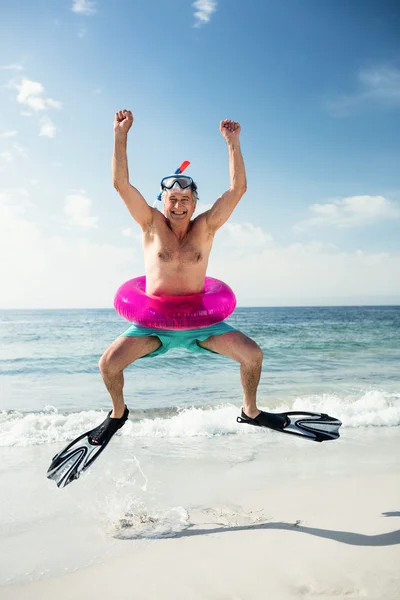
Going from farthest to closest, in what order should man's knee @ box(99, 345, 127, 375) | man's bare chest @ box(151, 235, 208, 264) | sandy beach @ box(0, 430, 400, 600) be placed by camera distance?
man's bare chest @ box(151, 235, 208, 264)
man's knee @ box(99, 345, 127, 375)
sandy beach @ box(0, 430, 400, 600)

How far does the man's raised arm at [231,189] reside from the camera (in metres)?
4.15

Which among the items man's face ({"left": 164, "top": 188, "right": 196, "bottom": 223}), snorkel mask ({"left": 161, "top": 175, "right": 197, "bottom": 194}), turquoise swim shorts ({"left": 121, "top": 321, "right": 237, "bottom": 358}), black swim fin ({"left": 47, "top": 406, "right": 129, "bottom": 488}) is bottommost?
black swim fin ({"left": 47, "top": 406, "right": 129, "bottom": 488})

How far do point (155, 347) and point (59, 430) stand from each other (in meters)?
3.83

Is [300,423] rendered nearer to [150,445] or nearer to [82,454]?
[82,454]

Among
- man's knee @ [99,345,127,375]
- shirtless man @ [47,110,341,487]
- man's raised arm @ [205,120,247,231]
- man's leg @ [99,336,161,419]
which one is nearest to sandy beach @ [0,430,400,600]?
shirtless man @ [47,110,341,487]

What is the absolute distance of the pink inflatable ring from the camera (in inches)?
161

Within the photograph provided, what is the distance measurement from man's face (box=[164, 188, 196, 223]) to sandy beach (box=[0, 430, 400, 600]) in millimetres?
2513

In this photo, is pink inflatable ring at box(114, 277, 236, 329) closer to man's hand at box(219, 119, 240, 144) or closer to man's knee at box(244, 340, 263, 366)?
man's knee at box(244, 340, 263, 366)

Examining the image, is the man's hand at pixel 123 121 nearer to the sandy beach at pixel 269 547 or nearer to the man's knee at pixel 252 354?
the man's knee at pixel 252 354

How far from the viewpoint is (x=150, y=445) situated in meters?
6.31

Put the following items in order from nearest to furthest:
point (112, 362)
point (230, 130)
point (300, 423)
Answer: point (112, 362)
point (230, 130)
point (300, 423)

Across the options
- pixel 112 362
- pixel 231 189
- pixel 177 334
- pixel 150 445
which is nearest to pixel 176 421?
pixel 150 445

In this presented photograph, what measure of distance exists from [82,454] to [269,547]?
5.60 ft

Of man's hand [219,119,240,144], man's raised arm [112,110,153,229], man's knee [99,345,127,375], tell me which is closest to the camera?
man's raised arm [112,110,153,229]
